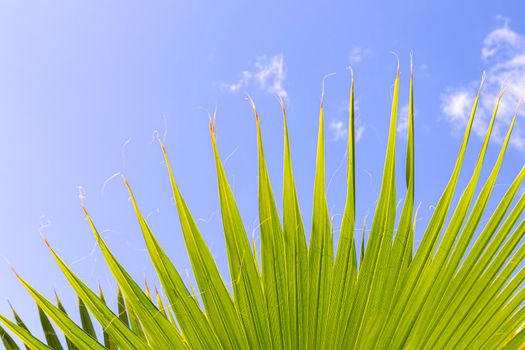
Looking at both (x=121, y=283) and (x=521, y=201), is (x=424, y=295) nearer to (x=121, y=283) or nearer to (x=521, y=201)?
(x=521, y=201)

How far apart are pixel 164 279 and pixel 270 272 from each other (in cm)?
27

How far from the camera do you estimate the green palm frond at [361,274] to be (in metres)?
1.41

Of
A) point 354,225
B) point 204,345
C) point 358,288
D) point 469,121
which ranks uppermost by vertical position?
point 469,121

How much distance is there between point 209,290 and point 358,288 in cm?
36

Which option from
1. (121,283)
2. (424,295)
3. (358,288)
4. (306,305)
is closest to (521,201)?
(424,295)

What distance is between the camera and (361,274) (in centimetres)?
141

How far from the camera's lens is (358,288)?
4.66 feet

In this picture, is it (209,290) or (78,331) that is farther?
(78,331)

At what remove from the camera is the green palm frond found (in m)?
1.41

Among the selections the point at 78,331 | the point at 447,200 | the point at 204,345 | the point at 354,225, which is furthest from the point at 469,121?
the point at 78,331

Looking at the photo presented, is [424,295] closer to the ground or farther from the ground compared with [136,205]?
closer to the ground

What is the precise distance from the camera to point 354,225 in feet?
4.79

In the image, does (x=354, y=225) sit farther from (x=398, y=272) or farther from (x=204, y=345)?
(x=204, y=345)

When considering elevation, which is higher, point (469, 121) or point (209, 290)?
point (469, 121)
